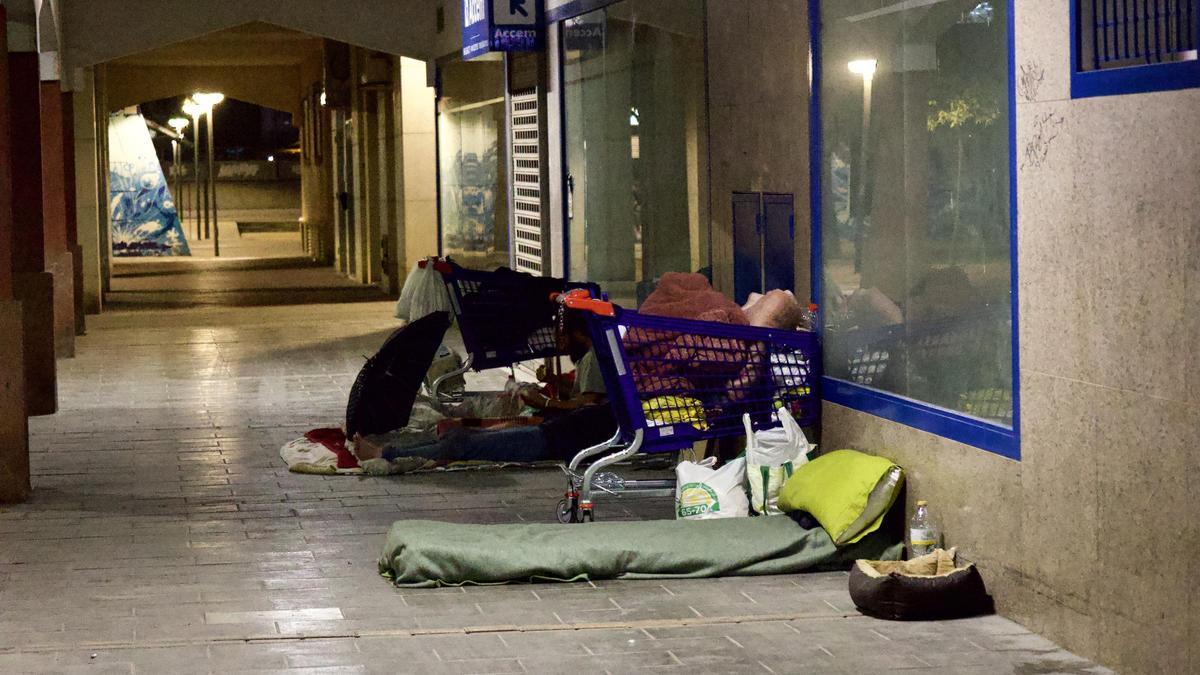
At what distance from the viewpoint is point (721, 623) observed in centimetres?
571

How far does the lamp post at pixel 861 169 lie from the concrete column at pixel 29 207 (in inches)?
259

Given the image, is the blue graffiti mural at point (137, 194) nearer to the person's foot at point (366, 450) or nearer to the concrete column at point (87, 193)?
the concrete column at point (87, 193)

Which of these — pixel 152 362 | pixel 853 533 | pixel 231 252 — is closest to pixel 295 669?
pixel 853 533

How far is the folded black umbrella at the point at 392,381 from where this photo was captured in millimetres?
9258

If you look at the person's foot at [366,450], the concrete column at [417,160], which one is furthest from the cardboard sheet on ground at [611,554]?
the concrete column at [417,160]

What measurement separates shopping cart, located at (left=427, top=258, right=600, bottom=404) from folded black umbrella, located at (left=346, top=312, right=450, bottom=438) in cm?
104

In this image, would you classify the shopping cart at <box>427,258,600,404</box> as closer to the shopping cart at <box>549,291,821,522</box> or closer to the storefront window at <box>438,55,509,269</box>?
the shopping cart at <box>549,291,821,522</box>

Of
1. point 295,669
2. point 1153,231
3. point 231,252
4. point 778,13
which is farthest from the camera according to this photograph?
point 231,252

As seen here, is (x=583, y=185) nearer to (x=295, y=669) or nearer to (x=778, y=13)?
(x=778, y=13)

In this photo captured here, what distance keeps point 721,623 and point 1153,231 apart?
6.24 ft

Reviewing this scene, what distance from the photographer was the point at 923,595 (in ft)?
18.7

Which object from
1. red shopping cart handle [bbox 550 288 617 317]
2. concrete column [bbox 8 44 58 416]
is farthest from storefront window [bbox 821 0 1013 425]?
concrete column [bbox 8 44 58 416]

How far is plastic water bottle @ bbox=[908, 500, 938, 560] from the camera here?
6125 mm

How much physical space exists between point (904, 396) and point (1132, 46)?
6.46 ft
